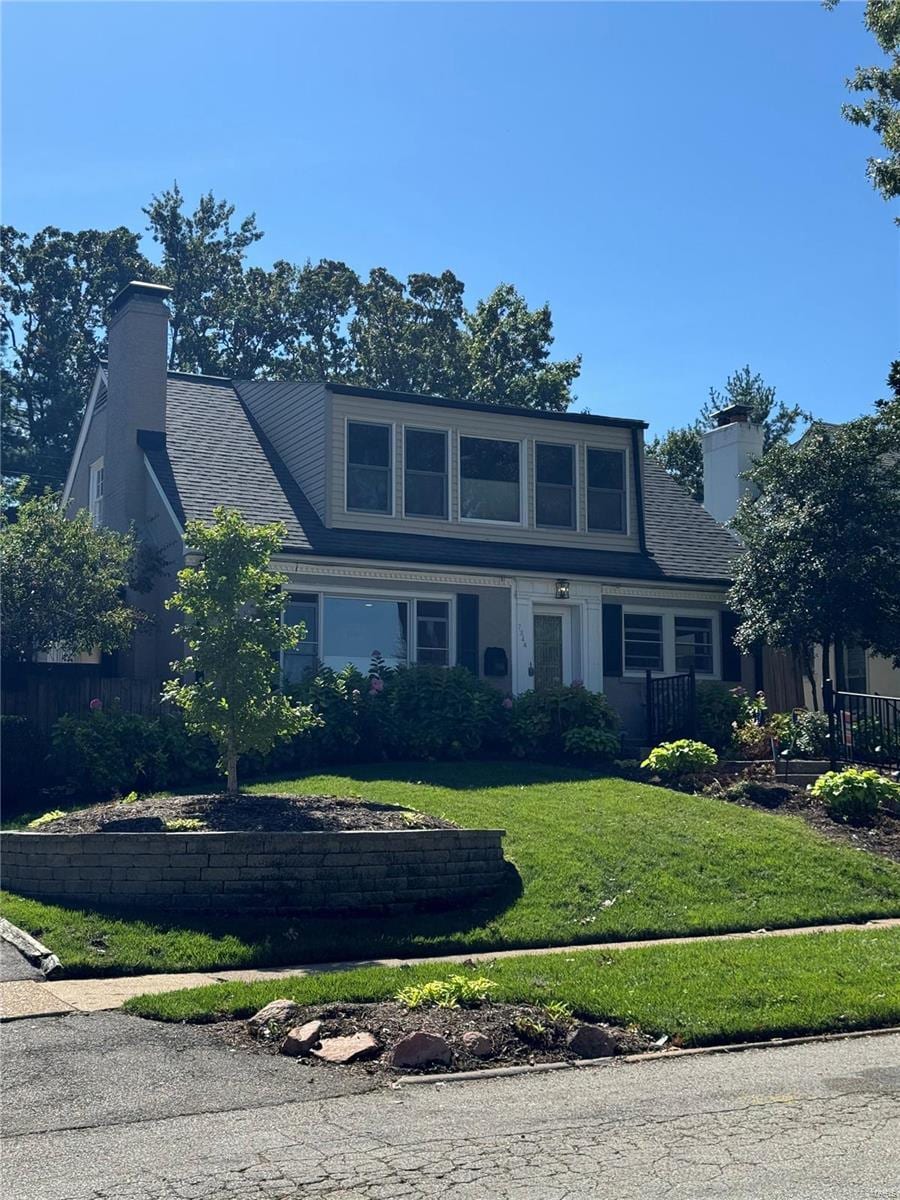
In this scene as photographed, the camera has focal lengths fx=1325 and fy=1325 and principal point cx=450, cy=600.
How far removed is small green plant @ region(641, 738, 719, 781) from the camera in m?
16.9

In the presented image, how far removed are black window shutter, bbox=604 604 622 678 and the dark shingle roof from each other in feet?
2.08

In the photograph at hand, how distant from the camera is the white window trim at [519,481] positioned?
21984 mm

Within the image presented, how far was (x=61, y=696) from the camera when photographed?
16828mm

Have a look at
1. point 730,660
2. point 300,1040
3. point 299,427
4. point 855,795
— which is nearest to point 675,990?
point 300,1040

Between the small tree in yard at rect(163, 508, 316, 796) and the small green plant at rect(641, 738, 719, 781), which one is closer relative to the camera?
the small tree in yard at rect(163, 508, 316, 796)

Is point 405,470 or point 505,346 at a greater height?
point 505,346

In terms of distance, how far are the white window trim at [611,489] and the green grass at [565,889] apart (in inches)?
299

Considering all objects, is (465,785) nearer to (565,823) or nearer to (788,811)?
(565,823)

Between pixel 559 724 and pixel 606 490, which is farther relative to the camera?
pixel 606 490

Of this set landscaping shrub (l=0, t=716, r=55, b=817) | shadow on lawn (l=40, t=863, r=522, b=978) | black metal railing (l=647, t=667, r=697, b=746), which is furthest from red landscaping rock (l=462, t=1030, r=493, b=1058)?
black metal railing (l=647, t=667, r=697, b=746)

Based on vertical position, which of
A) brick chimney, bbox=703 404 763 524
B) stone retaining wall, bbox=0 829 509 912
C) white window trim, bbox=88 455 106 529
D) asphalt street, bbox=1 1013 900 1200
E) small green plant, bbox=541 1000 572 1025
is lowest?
asphalt street, bbox=1 1013 900 1200

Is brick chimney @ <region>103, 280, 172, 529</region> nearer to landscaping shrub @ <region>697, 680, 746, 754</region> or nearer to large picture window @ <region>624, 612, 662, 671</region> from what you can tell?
large picture window @ <region>624, 612, 662, 671</region>

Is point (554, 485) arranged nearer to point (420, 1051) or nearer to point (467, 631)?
point (467, 631)

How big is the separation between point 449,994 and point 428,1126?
2038 millimetres
